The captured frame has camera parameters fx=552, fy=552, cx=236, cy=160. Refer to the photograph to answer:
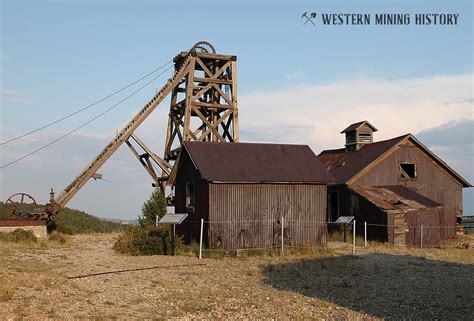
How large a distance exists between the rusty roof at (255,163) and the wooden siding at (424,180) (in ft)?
22.3

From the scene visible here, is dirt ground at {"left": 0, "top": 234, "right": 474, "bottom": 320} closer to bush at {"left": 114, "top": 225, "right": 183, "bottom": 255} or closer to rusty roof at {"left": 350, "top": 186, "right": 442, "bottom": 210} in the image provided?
bush at {"left": 114, "top": 225, "right": 183, "bottom": 255}

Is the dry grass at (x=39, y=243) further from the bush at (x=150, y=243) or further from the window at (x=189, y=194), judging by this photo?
the window at (x=189, y=194)

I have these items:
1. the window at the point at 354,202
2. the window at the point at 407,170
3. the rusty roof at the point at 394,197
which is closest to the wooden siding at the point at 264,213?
the rusty roof at the point at 394,197

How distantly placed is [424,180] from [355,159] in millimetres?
4768

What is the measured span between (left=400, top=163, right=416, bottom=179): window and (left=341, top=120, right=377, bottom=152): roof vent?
4.06 metres

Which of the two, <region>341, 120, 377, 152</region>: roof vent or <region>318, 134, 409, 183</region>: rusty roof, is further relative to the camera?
<region>341, 120, 377, 152</region>: roof vent

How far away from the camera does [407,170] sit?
124ft

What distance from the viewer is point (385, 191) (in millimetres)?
34812

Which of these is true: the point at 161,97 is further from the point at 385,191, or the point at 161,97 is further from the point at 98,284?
the point at 98,284

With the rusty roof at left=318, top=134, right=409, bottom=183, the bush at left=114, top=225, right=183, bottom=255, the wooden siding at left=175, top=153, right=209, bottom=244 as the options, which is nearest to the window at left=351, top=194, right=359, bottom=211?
the rusty roof at left=318, top=134, right=409, bottom=183

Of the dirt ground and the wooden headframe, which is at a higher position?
the wooden headframe

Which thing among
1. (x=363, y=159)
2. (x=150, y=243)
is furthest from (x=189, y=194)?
(x=363, y=159)

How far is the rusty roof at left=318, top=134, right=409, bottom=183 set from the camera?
36156 millimetres

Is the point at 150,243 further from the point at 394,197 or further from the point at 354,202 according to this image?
the point at 394,197
